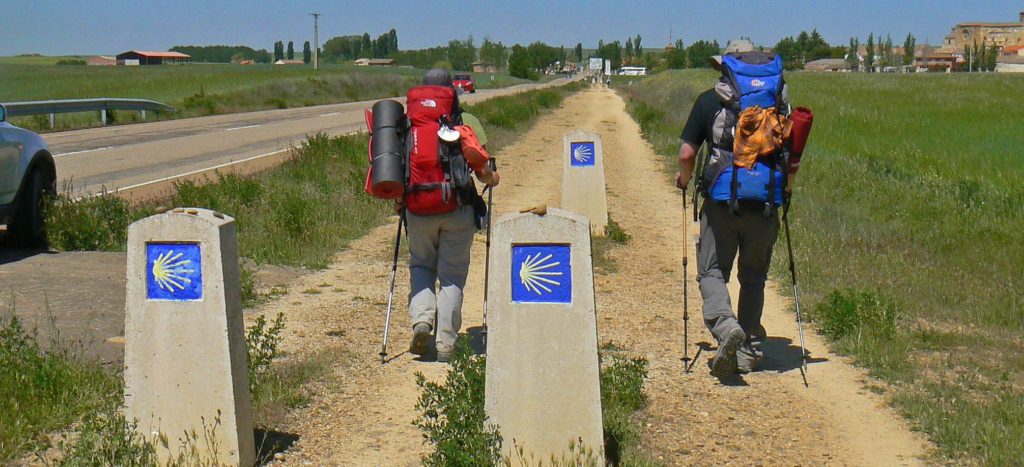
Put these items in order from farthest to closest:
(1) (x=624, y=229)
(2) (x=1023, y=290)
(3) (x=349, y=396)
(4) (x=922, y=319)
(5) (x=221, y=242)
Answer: (1) (x=624, y=229)
(2) (x=1023, y=290)
(4) (x=922, y=319)
(3) (x=349, y=396)
(5) (x=221, y=242)

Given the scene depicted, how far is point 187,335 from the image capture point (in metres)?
4.90

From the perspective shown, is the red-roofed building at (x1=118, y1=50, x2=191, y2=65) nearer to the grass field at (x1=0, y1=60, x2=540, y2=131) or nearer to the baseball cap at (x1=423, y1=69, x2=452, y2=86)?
the grass field at (x1=0, y1=60, x2=540, y2=131)

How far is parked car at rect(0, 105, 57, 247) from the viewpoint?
1038cm

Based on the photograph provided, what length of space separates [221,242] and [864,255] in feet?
25.0

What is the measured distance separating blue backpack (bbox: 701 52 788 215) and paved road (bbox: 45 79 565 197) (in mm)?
7805

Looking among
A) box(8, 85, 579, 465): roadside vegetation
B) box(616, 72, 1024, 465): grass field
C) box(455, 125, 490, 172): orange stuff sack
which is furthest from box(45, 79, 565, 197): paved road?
box(616, 72, 1024, 465): grass field

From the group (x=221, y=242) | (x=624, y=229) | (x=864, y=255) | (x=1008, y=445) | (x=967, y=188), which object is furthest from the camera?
(x=967, y=188)

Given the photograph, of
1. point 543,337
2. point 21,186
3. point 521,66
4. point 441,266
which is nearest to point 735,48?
point 441,266

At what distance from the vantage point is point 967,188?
1552cm

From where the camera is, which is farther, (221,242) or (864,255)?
(864,255)

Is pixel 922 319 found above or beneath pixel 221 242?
beneath

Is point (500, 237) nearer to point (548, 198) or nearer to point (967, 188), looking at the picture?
point (548, 198)

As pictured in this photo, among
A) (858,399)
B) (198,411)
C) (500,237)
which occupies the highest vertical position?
(500,237)

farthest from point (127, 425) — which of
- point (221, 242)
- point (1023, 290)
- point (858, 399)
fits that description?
point (1023, 290)
